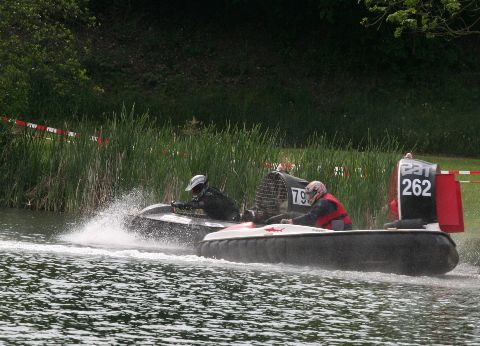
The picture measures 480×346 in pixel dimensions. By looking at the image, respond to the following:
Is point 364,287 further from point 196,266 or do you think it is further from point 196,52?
point 196,52

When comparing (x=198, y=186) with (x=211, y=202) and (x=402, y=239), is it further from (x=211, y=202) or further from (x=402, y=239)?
(x=402, y=239)

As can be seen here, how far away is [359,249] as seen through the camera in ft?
62.7

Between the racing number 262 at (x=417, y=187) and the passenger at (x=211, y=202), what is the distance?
4.25 meters

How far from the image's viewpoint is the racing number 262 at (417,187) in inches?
755

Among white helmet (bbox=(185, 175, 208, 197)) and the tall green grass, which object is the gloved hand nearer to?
white helmet (bbox=(185, 175, 208, 197))

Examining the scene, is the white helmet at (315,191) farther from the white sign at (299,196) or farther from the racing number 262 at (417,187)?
the racing number 262 at (417,187)

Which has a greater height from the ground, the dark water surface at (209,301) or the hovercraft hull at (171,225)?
the hovercraft hull at (171,225)

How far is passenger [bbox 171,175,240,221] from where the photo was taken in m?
22.8

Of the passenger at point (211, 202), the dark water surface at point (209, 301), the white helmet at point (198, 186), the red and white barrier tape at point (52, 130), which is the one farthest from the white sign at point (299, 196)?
the red and white barrier tape at point (52, 130)

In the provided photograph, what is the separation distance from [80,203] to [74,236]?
3.50 meters

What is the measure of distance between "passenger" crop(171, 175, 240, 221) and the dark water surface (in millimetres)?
1267

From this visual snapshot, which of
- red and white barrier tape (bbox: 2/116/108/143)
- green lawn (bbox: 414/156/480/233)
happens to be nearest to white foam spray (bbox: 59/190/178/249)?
red and white barrier tape (bbox: 2/116/108/143)

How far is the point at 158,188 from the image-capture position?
2602 centimetres

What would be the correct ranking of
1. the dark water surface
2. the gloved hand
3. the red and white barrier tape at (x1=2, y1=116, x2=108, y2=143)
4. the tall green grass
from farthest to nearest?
the red and white barrier tape at (x1=2, y1=116, x2=108, y2=143), the tall green grass, the gloved hand, the dark water surface
